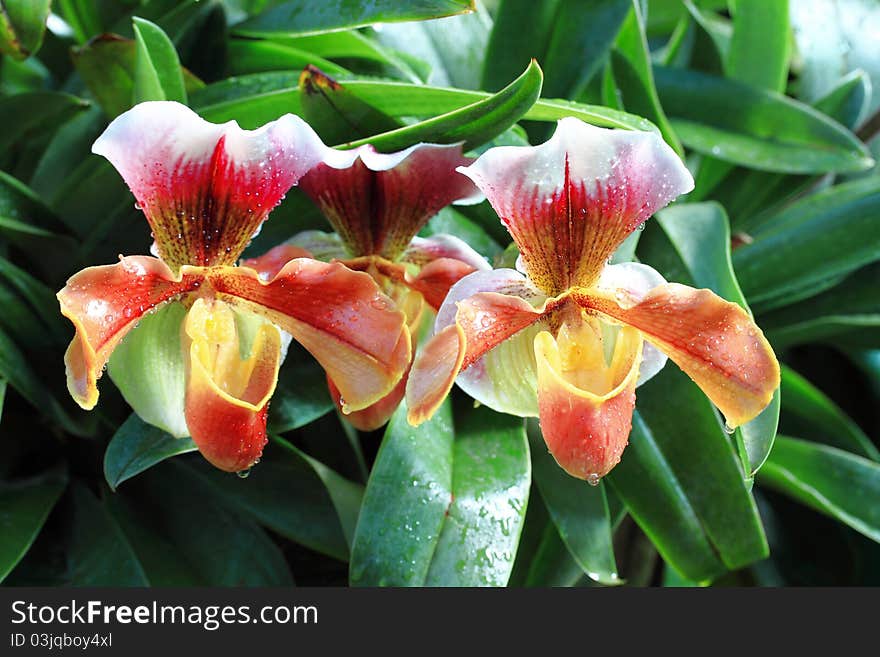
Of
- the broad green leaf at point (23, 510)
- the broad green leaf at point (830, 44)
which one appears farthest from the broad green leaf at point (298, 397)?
the broad green leaf at point (830, 44)

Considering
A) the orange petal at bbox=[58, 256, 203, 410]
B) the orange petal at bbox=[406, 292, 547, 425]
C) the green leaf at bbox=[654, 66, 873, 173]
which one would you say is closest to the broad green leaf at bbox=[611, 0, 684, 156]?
the green leaf at bbox=[654, 66, 873, 173]

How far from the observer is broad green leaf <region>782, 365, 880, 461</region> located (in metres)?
0.92

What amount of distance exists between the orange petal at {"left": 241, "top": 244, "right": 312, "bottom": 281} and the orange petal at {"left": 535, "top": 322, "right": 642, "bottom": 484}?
168 mm

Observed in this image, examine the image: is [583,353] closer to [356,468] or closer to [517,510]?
[517,510]

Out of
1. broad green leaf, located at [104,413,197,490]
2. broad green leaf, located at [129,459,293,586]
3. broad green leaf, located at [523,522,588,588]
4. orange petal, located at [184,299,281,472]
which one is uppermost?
orange petal, located at [184,299,281,472]

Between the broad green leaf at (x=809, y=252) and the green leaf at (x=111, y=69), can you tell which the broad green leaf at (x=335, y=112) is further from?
the broad green leaf at (x=809, y=252)

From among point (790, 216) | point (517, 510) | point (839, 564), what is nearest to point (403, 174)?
point (517, 510)

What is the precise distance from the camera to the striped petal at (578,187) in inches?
18.4

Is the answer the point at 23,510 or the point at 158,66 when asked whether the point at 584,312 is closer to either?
the point at 158,66

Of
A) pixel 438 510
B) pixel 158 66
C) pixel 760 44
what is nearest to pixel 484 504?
pixel 438 510

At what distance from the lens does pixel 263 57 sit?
0.78 meters

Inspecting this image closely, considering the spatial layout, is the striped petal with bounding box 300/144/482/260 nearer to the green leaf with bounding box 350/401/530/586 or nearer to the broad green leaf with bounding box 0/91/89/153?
the green leaf with bounding box 350/401/530/586

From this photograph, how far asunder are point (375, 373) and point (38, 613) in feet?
1.03

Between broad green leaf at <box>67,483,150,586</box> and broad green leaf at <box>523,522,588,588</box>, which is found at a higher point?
broad green leaf at <box>523,522,588,588</box>
